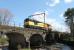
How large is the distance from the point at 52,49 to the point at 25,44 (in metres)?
5.23

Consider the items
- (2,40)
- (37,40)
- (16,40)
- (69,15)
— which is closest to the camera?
(2,40)

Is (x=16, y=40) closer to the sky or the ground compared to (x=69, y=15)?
Answer: closer to the ground

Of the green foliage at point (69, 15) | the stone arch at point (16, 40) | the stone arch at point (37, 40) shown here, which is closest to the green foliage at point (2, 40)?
the stone arch at point (16, 40)

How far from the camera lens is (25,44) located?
42.5 m

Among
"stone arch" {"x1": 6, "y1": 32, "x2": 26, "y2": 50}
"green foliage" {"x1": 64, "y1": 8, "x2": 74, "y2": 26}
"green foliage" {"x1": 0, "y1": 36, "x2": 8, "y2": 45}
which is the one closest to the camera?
"green foliage" {"x1": 0, "y1": 36, "x2": 8, "y2": 45}

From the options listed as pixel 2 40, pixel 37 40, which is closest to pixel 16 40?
pixel 2 40

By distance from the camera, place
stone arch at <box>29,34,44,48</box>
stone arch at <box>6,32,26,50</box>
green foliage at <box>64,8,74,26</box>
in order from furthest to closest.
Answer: green foliage at <box>64,8,74,26</box>, stone arch at <box>29,34,44,48</box>, stone arch at <box>6,32,26,50</box>

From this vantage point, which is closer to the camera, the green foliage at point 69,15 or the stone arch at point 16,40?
the stone arch at point 16,40

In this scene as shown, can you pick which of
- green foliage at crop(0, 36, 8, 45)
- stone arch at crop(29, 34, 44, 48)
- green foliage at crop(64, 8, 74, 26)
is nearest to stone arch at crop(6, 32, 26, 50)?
green foliage at crop(0, 36, 8, 45)

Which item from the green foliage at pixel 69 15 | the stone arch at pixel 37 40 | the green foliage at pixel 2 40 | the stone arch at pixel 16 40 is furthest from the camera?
the green foliage at pixel 69 15

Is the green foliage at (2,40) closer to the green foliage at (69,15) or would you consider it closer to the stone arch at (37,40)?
the stone arch at (37,40)

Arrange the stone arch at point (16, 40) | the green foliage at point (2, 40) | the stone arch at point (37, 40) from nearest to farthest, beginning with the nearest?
the green foliage at point (2, 40)
the stone arch at point (16, 40)
the stone arch at point (37, 40)

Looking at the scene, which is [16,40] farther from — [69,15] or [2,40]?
[69,15]

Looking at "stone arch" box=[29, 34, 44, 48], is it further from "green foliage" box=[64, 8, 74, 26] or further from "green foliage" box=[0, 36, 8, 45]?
"green foliage" box=[64, 8, 74, 26]
